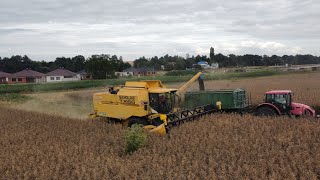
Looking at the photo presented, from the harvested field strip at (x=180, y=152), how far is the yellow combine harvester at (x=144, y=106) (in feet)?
3.62

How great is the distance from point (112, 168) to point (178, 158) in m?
1.94

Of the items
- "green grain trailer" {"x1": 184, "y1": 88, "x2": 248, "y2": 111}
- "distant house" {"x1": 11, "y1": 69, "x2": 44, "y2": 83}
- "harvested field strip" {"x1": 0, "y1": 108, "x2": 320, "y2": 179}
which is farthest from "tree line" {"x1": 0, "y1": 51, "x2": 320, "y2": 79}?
"harvested field strip" {"x1": 0, "y1": 108, "x2": 320, "y2": 179}

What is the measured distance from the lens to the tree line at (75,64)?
67625mm

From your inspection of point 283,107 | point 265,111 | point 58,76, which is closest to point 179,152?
point 265,111

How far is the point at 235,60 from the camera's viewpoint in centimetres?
10644

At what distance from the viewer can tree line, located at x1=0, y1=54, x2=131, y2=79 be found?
67.6 metres

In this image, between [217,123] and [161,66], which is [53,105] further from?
[161,66]

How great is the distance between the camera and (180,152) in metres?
10.3

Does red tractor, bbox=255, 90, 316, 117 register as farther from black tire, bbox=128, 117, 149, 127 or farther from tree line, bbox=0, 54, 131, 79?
tree line, bbox=0, 54, 131, 79

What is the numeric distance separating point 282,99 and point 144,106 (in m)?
6.53

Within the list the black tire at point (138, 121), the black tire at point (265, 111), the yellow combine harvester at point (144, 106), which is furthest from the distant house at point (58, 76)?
the black tire at point (265, 111)

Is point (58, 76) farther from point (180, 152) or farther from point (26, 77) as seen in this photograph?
point (180, 152)

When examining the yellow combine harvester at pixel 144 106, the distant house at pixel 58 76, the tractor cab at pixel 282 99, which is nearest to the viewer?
the yellow combine harvester at pixel 144 106

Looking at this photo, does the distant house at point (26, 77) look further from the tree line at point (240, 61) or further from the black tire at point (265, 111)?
the black tire at point (265, 111)
